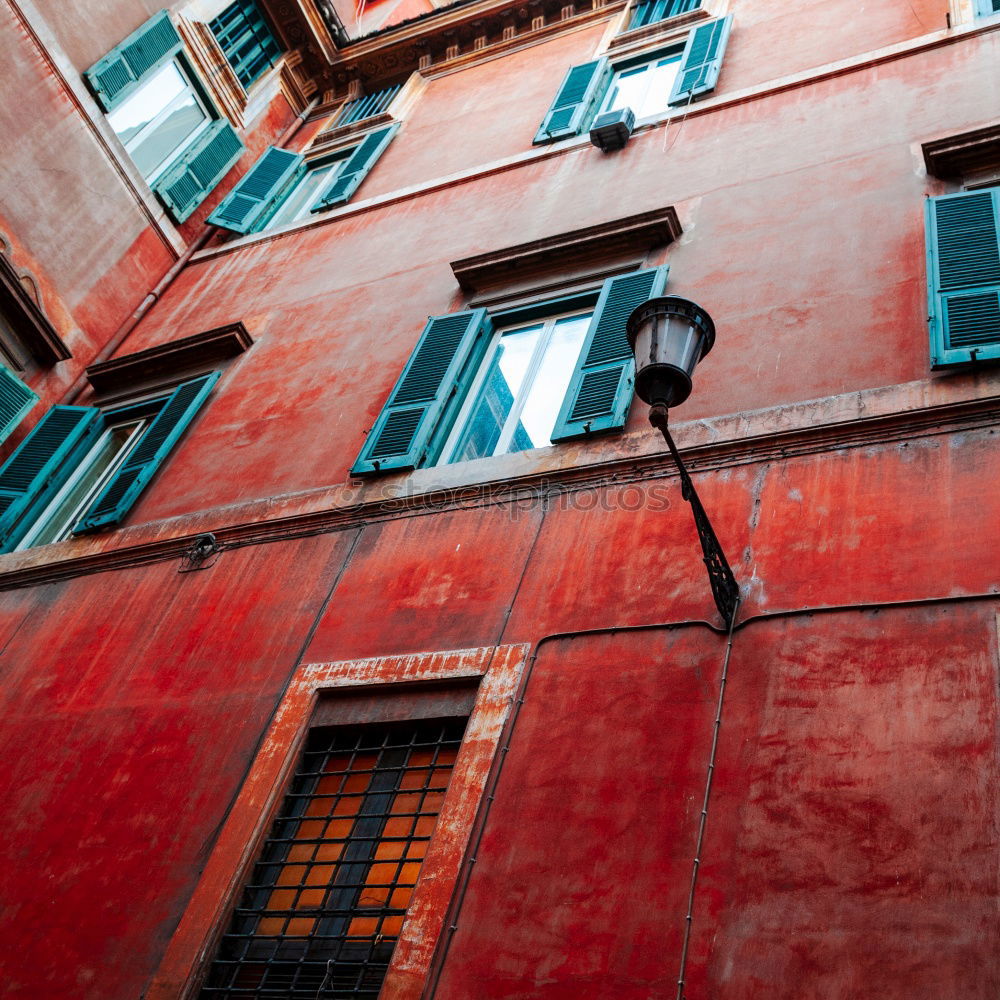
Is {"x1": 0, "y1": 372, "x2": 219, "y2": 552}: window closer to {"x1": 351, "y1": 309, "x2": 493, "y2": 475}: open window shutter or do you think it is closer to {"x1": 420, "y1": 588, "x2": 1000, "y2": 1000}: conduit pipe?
{"x1": 351, "y1": 309, "x2": 493, "y2": 475}: open window shutter

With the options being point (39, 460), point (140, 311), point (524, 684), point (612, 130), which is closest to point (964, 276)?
point (524, 684)

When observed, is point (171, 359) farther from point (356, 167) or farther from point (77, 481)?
point (356, 167)

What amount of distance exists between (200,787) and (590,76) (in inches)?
337

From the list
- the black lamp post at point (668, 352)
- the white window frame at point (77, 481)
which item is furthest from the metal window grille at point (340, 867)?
the white window frame at point (77, 481)

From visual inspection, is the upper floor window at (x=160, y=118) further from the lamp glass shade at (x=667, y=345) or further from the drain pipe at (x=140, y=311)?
the lamp glass shade at (x=667, y=345)

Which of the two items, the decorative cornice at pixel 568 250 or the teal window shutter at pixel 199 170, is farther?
the teal window shutter at pixel 199 170

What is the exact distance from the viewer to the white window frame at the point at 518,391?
714cm

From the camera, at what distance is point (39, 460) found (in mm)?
8906

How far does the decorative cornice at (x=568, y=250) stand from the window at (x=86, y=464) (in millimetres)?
2502

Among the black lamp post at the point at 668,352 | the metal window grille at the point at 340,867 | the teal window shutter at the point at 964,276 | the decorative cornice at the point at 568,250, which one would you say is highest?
the decorative cornice at the point at 568,250

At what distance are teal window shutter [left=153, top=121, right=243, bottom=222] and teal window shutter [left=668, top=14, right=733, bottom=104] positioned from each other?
545cm

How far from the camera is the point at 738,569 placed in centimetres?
508

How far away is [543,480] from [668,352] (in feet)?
6.27

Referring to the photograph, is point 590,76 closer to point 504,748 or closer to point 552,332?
point 552,332
